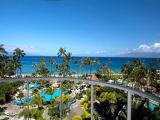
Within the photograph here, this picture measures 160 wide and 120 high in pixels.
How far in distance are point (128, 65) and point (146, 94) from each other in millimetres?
46971

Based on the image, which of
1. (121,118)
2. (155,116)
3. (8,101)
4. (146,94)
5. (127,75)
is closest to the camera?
(146,94)

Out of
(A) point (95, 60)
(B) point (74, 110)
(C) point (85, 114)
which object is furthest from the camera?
(A) point (95, 60)

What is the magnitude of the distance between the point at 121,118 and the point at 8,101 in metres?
31.7

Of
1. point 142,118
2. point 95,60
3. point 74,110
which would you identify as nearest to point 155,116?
point 142,118

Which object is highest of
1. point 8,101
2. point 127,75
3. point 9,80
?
point 9,80

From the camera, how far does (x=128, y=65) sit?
48000mm

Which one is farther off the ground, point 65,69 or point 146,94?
point 146,94

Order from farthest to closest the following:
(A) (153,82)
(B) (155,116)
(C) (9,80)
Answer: (A) (153,82) → (B) (155,116) → (C) (9,80)

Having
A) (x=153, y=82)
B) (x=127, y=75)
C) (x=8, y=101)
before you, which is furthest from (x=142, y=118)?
(x=127, y=75)

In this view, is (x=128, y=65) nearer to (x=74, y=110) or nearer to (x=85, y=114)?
(x=74, y=110)

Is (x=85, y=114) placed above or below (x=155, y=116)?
below

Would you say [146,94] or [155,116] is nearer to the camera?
[146,94]

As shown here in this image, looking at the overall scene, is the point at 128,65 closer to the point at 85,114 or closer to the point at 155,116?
the point at 85,114

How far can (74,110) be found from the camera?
2658 centimetres
